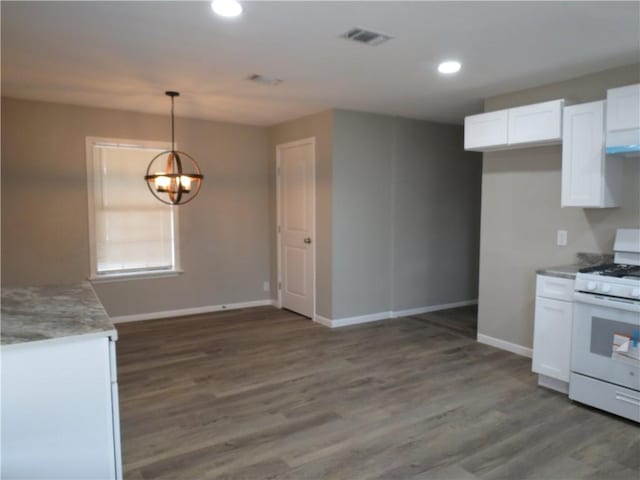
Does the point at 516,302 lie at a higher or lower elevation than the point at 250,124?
lower

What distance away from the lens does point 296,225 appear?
5.62 metres

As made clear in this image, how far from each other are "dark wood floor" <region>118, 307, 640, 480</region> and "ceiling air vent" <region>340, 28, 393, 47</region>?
2.43m

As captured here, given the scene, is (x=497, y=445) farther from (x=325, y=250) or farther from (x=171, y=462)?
(x=325, y=250)

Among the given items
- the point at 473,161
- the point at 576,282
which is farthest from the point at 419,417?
the point at 473,161

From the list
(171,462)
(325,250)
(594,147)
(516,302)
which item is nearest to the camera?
(171,462)

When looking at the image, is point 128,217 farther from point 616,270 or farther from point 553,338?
point 616,270

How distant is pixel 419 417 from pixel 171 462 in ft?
5.07

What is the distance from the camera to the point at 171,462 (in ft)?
7.95

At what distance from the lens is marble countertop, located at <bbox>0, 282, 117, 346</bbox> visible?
1802 millimetres

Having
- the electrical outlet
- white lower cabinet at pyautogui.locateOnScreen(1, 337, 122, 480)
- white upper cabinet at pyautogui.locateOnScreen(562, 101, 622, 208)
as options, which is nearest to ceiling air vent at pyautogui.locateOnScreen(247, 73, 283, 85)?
white upper cabinet at pyautogui.locateOnScreen(562, 101, 622, 208)

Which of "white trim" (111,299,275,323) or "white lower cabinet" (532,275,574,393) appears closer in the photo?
"white lower cabinet" (532,275,574,393)

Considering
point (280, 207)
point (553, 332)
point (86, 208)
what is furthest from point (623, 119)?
point (86, 208)

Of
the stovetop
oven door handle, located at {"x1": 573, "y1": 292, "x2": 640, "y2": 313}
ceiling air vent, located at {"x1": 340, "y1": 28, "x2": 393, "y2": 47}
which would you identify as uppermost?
ceiling air vent, located at {"x1": 340, "y1": 28, "x2": 393, "y2": 47}

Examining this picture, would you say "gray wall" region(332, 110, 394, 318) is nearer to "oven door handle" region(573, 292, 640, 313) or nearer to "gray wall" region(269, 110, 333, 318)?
"gray wall" region(269, 110, 333, 318)
